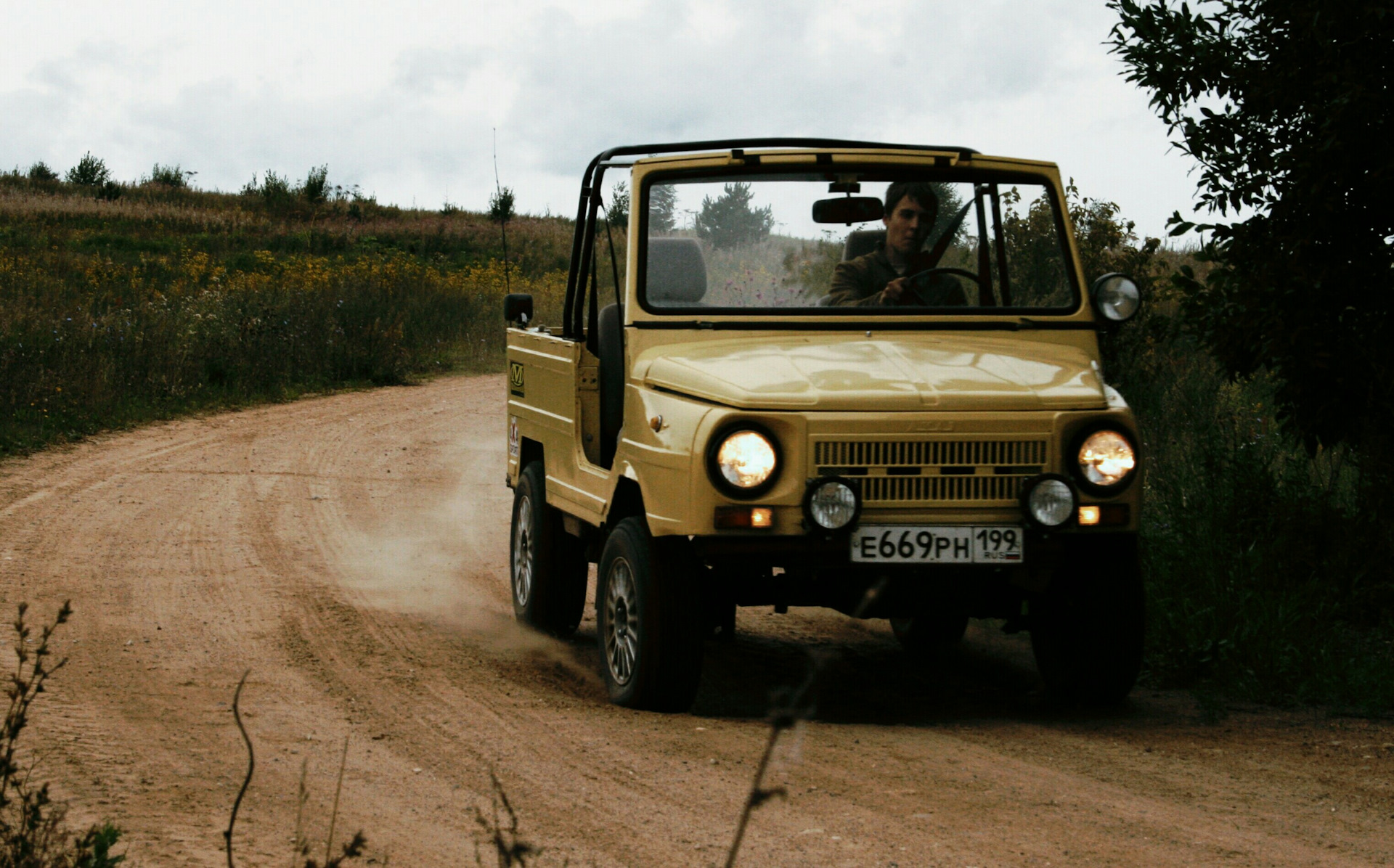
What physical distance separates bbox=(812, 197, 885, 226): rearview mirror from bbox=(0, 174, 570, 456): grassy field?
9.24 meters

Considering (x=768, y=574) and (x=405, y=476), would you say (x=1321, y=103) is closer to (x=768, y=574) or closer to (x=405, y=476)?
(x=768, y=574)

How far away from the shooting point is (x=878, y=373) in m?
5.62

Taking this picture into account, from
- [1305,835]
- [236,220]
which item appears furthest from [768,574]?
[236,220]

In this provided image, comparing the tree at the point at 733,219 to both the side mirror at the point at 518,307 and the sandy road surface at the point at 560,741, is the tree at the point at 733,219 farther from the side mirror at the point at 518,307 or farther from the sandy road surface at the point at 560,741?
the sandy road surface at the point at 560,741

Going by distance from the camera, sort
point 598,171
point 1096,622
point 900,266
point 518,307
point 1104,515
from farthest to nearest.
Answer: point 518,307
point 598,171
point 900,266
point 1096,622
point 1104,515

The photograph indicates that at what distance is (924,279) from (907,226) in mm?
245

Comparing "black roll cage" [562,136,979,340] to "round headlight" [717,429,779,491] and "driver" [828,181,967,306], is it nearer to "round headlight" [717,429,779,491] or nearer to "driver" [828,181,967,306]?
"driver" [828,181,967,306]

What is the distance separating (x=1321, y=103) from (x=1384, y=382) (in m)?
1.33

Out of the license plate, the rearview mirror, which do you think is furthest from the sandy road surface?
the rearview mirror

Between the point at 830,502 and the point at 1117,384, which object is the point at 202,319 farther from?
the point at 830,502

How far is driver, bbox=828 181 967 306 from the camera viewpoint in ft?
21.4

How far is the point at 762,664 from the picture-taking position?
283 inches

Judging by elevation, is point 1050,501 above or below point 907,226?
below

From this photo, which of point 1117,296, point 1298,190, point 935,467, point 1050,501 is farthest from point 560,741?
point 1298,190
